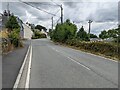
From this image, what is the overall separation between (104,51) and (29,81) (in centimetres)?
1814

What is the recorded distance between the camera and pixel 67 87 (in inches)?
334

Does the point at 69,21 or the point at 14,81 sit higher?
the point at 69,21

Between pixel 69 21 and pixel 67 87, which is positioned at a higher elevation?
pixel 69 21

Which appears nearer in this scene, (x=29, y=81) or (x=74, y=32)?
(x=29, y=81)

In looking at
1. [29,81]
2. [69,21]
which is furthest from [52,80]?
[69,21]

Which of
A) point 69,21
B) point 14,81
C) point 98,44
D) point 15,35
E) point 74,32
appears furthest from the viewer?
point 69,21

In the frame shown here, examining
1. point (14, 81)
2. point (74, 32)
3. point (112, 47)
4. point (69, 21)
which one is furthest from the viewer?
point (69, 21)

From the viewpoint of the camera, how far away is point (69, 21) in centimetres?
6650

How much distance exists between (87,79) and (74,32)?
164 ft

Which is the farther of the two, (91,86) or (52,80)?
(52,80)

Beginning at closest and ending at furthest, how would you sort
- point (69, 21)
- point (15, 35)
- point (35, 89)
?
point (35, 89) → point (15, 35) → point (69, 21)

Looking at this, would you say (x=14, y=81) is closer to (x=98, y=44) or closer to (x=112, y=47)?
(x=112, y=47)

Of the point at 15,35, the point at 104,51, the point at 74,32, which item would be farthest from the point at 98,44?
the point at 74,32

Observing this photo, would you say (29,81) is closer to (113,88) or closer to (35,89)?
(35,89)
